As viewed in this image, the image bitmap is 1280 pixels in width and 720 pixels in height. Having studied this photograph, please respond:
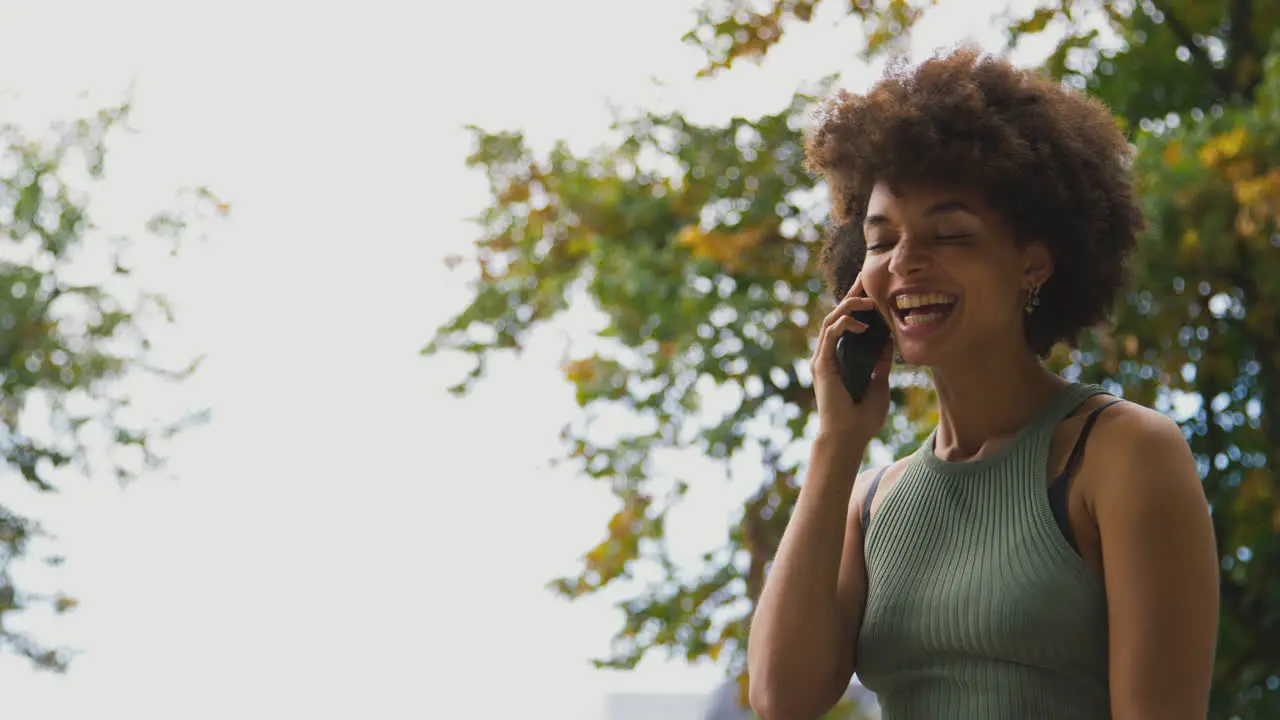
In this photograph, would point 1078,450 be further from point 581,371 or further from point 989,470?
point 581,371

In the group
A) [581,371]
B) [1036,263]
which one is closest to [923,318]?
[1036,263]

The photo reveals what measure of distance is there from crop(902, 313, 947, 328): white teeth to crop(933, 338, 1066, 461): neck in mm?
49

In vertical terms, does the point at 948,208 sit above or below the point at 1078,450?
above

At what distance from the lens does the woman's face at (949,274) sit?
1.10 m

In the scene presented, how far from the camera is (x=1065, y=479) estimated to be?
42.1 inches

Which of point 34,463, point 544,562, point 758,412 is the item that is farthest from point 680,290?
point 34,463

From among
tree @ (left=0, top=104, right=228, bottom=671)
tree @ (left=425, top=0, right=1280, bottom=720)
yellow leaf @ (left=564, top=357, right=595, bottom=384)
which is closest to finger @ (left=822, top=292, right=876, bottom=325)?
tree @ (left=425, top=0, right=1280, bottom=720)

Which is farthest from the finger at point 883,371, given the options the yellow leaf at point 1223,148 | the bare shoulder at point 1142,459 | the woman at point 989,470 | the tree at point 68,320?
the tree at point 68,320

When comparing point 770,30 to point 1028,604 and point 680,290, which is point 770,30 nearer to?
point 680,290

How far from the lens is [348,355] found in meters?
5.43

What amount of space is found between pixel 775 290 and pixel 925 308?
3.41m

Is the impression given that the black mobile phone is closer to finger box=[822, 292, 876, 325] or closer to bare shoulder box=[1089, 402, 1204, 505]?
finger box=[822, 292, 876, 325]

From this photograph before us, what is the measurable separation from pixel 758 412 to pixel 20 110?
364 centimetres

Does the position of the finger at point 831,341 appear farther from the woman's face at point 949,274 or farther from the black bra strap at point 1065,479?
the black bra strap at point 1065,479
